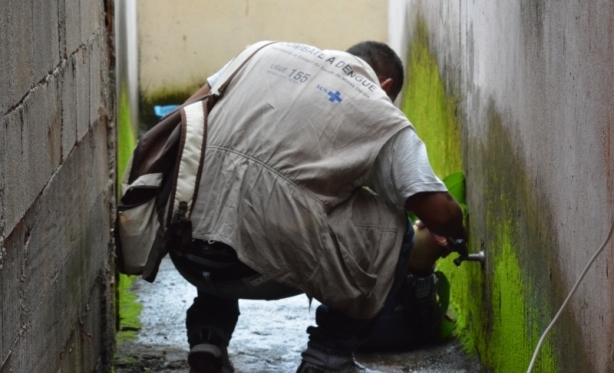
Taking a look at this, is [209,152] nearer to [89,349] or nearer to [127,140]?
[89,349]

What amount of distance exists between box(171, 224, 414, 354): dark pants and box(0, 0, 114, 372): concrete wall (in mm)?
366

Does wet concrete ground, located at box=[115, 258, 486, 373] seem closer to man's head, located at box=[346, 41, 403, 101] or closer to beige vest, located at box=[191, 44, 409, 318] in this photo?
beige vest, located at box=[191, 44, 409, 318]

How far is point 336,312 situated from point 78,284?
0.85 m

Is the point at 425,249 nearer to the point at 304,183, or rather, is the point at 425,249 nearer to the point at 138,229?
the point at 304,183

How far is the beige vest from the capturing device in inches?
114

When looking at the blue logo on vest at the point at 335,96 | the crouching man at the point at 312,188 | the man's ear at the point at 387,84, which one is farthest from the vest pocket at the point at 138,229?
the man's ear at the point at 387,84

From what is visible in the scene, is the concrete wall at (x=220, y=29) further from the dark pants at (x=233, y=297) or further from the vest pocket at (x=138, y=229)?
the vest pocket at (x=138, y=229)

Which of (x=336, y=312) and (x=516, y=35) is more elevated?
(x=516, y=35)

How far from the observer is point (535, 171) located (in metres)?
2.75

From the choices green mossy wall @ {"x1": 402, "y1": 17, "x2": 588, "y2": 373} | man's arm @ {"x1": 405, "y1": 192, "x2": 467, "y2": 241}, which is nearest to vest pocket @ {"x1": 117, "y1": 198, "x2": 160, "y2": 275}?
man's arm @ {"x1": 405, "y1": 192, "x2": 467, "y2": 241}

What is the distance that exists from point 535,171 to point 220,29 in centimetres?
544

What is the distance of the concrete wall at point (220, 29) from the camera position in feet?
25.4

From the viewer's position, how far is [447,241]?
3.23m

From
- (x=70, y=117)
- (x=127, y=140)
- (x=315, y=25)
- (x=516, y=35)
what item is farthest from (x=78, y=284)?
(x=315, y=25)
